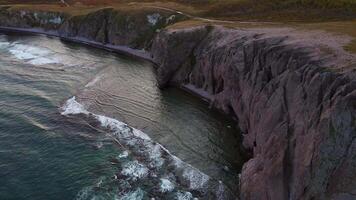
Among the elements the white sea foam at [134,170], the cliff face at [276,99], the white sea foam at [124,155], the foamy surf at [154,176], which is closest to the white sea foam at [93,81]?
the cliff face at [276,99]

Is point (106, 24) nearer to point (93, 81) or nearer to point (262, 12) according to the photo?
point (93, 81)

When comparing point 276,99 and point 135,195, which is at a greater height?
point 276,99

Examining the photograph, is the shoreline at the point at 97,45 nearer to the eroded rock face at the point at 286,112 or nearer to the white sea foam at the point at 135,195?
the eroded rock face at the point at 286,112

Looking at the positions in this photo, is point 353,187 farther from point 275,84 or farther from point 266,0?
point 266,0

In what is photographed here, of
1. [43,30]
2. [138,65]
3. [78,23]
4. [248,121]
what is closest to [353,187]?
[248,121]

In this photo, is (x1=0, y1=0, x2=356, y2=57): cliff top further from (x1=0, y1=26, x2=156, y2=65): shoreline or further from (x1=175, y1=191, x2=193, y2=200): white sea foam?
(x1=175, y1=191, x2=193, y2=200): white sea foam

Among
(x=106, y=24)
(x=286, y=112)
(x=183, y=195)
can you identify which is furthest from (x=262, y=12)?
(x=183, y=195)
